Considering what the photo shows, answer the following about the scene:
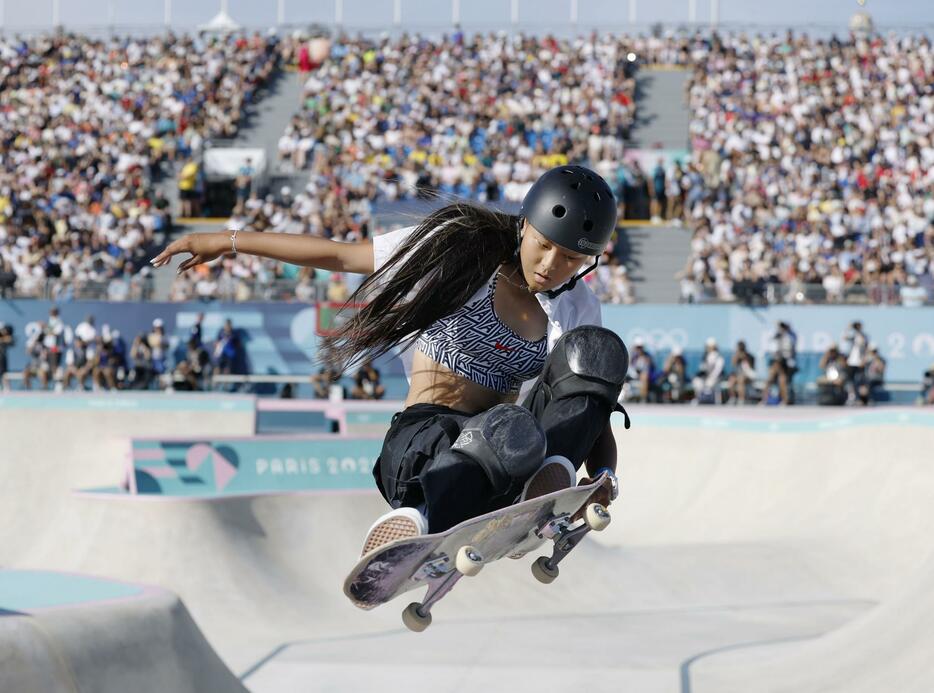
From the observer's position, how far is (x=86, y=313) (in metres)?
21.8

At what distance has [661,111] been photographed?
2984 centimetres

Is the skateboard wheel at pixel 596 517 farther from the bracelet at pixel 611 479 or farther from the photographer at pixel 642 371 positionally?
the photographer at pixel 642 371

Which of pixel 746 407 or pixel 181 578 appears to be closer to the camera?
pixel 181 578

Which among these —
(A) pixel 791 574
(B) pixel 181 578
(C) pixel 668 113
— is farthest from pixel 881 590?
(C) pixel 668 113

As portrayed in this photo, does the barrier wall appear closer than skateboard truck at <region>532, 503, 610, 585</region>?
No

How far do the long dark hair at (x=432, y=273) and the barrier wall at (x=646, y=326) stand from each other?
49.4 ft

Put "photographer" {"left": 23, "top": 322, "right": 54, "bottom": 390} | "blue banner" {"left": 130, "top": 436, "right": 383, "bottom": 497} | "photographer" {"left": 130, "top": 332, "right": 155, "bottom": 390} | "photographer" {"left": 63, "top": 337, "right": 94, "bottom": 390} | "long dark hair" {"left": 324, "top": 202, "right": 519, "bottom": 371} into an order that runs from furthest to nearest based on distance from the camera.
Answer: "photographer" {"left": 23, "top": 322, "right": 54, "bottom": 390}, "photographer" {"left": 63, "top": 337, "right": 94, "bottom": 390}, "photographer" {"left": 130, "top": 332, "right": 155, "bottom": 390}, "blue banner" {"left": 130, "top": 436, "right": 383, "bottom": 497}, "long dark hair" {"left": 324, "top": 202, "right": 519, "bottom": 371}

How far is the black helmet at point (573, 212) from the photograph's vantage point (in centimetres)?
504

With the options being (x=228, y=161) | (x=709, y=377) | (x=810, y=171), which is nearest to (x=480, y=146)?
(x=228, y=161)

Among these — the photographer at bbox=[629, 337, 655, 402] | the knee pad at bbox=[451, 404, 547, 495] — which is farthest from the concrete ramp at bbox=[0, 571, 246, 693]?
the photographer at bbox=[629, 337, 655, 402]

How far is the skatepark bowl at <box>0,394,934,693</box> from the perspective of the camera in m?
8.80

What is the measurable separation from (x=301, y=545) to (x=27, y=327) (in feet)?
34.2

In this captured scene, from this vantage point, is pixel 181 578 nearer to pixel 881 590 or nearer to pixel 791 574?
pixel 791 574

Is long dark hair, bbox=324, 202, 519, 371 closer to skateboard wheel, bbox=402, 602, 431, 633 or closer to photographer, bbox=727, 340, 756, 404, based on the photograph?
skateboard wheel, bbox=402, 602, 431, 633
